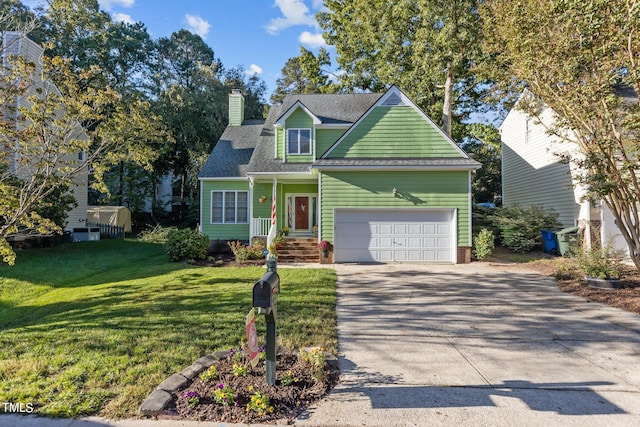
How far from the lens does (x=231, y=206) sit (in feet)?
54.2

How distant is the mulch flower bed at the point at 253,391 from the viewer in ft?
10.0

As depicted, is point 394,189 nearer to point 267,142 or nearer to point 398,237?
point 398,237

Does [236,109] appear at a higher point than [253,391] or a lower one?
higher

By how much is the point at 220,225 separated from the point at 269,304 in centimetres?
1394

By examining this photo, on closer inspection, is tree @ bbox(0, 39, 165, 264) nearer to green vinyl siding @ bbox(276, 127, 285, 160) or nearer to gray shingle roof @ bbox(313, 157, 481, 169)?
gray shingle roof @ bbox(313, 157, 481, 169)

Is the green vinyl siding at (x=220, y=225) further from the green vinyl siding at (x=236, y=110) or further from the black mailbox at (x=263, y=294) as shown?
the black mailbox at (x=263, y=294)

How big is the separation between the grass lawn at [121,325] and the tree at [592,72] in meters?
7.48

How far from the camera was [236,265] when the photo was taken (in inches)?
462

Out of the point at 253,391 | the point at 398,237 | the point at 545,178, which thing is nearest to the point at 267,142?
the point at 398,237

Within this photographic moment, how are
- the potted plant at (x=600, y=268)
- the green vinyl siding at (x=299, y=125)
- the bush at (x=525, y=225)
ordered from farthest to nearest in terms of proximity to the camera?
the green vinyl siding at (x=299, y=125)
the bush at (x=525, y=225)
the potted plant at (x=600, y=268)

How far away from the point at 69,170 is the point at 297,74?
3419 cm

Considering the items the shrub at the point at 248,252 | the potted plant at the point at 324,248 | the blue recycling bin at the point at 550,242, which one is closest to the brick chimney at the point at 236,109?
the shrub at the point at 248,252

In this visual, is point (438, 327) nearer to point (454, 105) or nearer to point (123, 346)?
point (123, 346)

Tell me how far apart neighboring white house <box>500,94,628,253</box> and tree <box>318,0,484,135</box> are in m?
3.58
